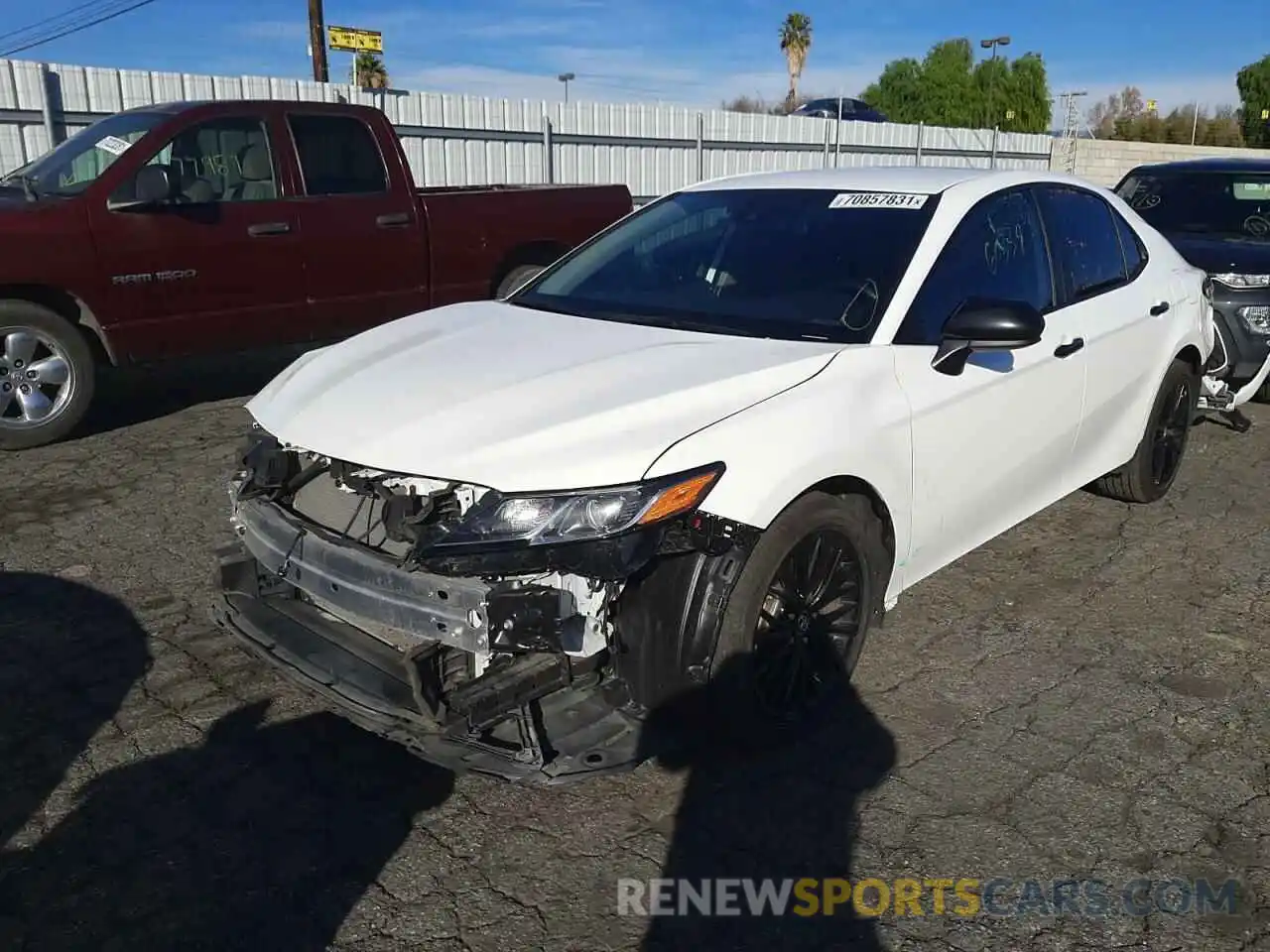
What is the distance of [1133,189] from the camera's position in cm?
891

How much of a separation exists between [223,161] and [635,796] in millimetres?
5623

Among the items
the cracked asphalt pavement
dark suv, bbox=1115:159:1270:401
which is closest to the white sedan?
the cracked asphalt pavement

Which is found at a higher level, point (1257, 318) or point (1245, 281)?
point (1245, 281)

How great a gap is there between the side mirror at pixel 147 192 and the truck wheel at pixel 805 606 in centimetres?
500

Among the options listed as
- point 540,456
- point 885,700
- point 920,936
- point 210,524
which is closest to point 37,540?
point 210,524

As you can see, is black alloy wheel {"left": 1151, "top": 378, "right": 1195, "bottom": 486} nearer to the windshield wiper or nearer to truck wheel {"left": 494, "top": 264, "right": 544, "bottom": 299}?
truck wheel {"left": 494, "top": 264, "right": 544, "bottom": 299}

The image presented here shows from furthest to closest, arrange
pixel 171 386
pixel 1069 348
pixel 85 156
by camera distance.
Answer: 1. pixel 171 386
2. pixel 85 156
3. pixel 1069 348

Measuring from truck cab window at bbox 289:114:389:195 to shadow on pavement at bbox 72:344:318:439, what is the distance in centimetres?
162

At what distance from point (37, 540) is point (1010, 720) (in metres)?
4.18

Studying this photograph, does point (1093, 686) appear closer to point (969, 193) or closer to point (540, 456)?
point (969, 193)

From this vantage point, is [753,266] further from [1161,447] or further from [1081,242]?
[1161,447]

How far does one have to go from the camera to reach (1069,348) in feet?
13.6

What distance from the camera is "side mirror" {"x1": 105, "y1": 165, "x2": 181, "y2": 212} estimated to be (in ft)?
20.9

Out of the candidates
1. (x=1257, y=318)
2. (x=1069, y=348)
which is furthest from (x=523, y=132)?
(x=1069, y=348)
